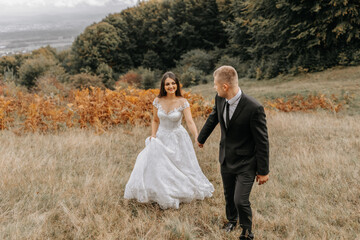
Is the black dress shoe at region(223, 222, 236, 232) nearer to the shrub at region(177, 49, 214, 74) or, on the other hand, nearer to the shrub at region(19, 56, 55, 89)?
the shrub at region(177, 49, 214, 74)

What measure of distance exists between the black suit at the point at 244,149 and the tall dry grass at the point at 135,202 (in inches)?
24.2

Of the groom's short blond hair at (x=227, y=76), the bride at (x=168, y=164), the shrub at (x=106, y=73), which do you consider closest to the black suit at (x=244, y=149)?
the groom's short blond hair at (x=227, y=76)

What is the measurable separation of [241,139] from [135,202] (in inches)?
76.2

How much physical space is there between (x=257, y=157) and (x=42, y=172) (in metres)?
3.65

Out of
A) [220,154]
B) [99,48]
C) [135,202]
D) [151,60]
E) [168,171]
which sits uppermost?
[99,48]

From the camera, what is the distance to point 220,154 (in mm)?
2963

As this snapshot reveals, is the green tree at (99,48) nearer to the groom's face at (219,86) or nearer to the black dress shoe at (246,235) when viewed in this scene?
the groom's face at (219,86)

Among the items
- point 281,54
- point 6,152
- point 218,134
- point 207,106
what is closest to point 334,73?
point 281,54

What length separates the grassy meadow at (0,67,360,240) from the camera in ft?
9.87

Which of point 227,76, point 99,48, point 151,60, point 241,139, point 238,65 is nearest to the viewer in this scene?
point 227,76

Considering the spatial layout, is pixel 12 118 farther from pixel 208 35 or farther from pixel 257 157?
pixel 208 35

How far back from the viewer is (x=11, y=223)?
308 cm

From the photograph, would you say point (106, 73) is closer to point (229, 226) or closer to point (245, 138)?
point (229, 226)

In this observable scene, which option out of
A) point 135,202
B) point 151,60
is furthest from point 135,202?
point 151,60
